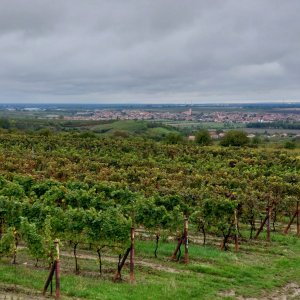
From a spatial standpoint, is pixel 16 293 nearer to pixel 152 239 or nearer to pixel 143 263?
pixel 143 263

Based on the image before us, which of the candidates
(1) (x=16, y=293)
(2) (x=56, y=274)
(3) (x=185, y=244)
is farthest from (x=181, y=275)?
(1) (x=16, y=293)

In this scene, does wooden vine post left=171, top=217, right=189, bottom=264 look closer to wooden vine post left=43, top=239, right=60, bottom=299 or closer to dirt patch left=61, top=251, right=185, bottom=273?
dirt patch left=61, top=251, right=185, bottom=273

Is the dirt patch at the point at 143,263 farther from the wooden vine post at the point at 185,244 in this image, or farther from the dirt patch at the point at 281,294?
the dirt patch at the point at 281,294

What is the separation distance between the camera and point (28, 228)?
15844 millimetres

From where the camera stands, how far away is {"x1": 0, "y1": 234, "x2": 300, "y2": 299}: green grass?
15586 mm

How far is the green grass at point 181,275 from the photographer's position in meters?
15.6

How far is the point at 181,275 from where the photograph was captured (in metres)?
17.9

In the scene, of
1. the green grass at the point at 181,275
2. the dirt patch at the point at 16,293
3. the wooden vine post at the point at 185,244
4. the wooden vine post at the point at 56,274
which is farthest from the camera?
the wooden vine post at the point at 185,244

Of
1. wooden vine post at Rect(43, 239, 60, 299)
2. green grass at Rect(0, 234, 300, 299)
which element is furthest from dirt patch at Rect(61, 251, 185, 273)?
wooden vine post at Rect(43, 239, 60, 299)

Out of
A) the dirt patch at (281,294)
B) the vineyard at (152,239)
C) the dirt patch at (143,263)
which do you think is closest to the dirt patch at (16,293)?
the vineyard at (152,239)

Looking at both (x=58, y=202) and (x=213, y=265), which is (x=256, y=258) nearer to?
(x=213, y=265)

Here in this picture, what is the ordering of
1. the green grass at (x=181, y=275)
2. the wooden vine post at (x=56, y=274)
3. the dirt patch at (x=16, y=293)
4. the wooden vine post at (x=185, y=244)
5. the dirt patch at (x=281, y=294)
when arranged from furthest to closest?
the wooden vine post at (x=185, y=244), the dirt patch at (x=281, y=294), the green grass at (x=181, y=275), the dirt patch at (x=16, y=293), the wooden vine post at (x=56, y=274)

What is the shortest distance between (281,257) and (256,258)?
1276 mm

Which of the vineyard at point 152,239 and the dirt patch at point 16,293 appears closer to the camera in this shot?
the dirt patch at point 16,293
